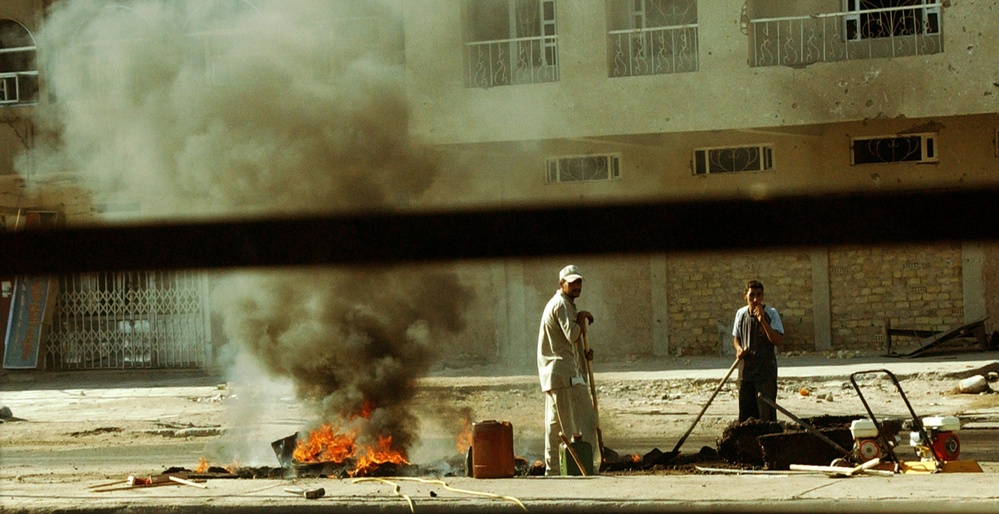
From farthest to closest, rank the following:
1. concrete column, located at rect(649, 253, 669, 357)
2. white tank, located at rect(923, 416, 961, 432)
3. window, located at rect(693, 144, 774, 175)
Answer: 1. concrete column, located at rect(649, 253, 669, 357)
2. window, located at rect(693, 144, 774, 175)
3. white tank, located at rect(923, 416, 961, 432)

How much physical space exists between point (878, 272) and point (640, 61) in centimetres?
461

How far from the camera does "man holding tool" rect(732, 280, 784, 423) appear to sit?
855cm

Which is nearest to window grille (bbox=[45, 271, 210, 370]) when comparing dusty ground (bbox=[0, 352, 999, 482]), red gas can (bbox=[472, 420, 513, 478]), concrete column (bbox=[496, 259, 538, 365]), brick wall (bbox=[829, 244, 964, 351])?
dusty ground (bbox=[0, 352, 999, 482])

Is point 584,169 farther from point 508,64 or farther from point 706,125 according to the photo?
point 706,125

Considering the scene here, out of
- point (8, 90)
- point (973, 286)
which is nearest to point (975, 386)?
point (973, 286)

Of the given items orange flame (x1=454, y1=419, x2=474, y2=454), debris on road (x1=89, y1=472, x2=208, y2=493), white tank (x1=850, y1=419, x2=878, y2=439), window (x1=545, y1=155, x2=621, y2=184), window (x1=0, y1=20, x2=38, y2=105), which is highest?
window (x1=0, y1=20, x2=38, y2=105)

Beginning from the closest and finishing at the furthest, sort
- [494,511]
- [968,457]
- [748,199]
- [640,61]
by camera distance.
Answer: [748,199]
[494,511]
[968,457]
[640,61]

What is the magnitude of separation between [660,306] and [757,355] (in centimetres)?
814

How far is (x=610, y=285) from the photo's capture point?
1684cm

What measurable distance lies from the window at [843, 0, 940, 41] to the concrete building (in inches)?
1.6

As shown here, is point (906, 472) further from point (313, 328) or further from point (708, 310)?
point (708, 310)

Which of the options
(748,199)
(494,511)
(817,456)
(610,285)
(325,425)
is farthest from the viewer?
(610,285)

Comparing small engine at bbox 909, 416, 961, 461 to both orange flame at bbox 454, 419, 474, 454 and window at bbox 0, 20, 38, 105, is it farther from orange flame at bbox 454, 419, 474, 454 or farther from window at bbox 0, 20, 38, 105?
window at bbox 0, 20, 38, 105

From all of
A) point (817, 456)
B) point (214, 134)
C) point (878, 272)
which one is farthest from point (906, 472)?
point (878, 272)
